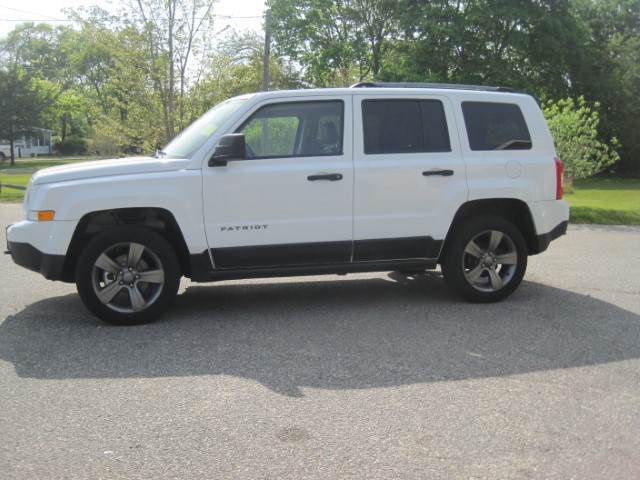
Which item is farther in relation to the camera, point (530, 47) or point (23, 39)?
point (23, 39)

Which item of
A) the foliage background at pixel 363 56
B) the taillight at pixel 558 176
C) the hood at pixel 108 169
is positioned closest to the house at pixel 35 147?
the foliage background at pixel 363 56

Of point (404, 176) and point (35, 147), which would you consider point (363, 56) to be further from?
point (35, 147)

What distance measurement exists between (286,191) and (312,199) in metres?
0.25

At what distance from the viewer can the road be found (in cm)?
342

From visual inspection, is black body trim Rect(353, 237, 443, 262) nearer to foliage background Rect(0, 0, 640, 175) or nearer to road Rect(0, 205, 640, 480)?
road Rect(0, 205, 640, 480)

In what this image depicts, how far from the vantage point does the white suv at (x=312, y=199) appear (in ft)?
18.7

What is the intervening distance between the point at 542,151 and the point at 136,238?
4038 millimetres

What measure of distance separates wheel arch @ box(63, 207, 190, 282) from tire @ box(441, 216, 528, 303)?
2.56 meters

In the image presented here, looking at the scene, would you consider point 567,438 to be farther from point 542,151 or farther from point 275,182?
point 542,151

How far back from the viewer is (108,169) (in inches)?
226

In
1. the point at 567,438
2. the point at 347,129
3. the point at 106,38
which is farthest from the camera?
the point at 106,38

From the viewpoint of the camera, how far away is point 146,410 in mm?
4020

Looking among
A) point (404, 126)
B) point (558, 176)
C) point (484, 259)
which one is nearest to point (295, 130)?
point (404, 126)

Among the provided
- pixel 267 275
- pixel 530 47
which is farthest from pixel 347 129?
pixel 530 47
